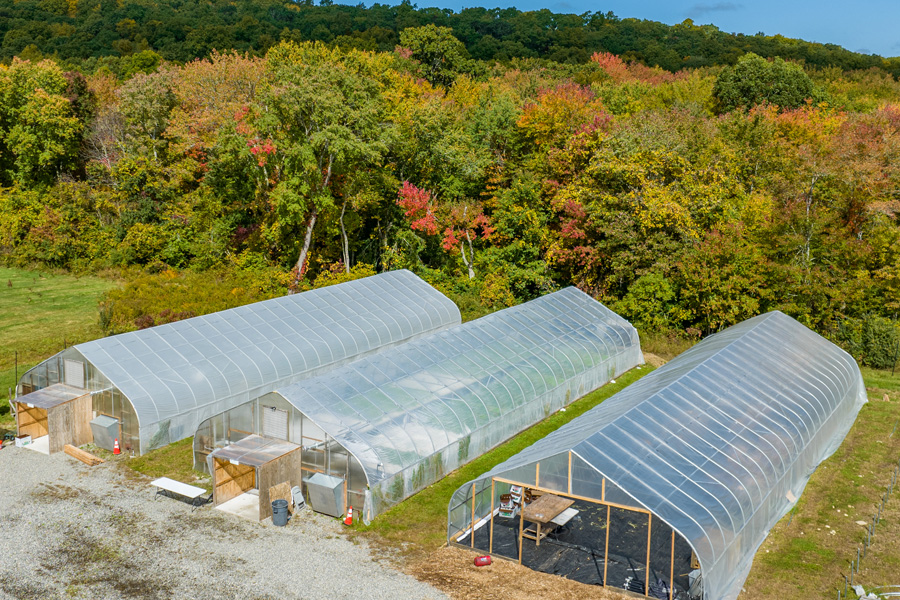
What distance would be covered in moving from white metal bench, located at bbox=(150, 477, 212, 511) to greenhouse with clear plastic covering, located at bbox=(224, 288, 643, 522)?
215cm

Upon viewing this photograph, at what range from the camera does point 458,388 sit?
21.3 meters

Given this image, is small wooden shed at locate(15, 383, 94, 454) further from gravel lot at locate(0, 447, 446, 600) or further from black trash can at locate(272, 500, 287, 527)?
black trash can at locate(272, 500, 287, 527)

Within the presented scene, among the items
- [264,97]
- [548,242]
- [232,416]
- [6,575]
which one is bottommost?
[6,575]

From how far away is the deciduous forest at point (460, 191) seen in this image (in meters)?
31.4

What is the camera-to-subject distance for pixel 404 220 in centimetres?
4000

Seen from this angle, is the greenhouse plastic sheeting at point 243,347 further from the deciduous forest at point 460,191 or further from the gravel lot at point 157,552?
the deciduous forest at point 460,191

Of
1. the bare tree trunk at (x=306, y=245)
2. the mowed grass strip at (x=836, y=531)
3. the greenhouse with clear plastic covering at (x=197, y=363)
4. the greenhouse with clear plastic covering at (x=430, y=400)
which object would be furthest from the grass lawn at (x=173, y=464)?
the bare tree trunk at (x=306, y=245)

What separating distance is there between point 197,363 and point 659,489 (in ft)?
47.4

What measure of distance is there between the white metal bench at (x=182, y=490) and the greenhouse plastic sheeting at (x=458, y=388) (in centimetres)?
313

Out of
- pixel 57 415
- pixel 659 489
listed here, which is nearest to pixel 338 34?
pixel 57 415

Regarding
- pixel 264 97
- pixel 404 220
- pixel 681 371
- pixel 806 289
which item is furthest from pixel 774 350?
pixel 264 97

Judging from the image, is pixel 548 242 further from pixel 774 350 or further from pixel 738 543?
pixel 738 543

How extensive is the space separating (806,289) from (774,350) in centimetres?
764

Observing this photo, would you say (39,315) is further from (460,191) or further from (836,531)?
(836,531)
